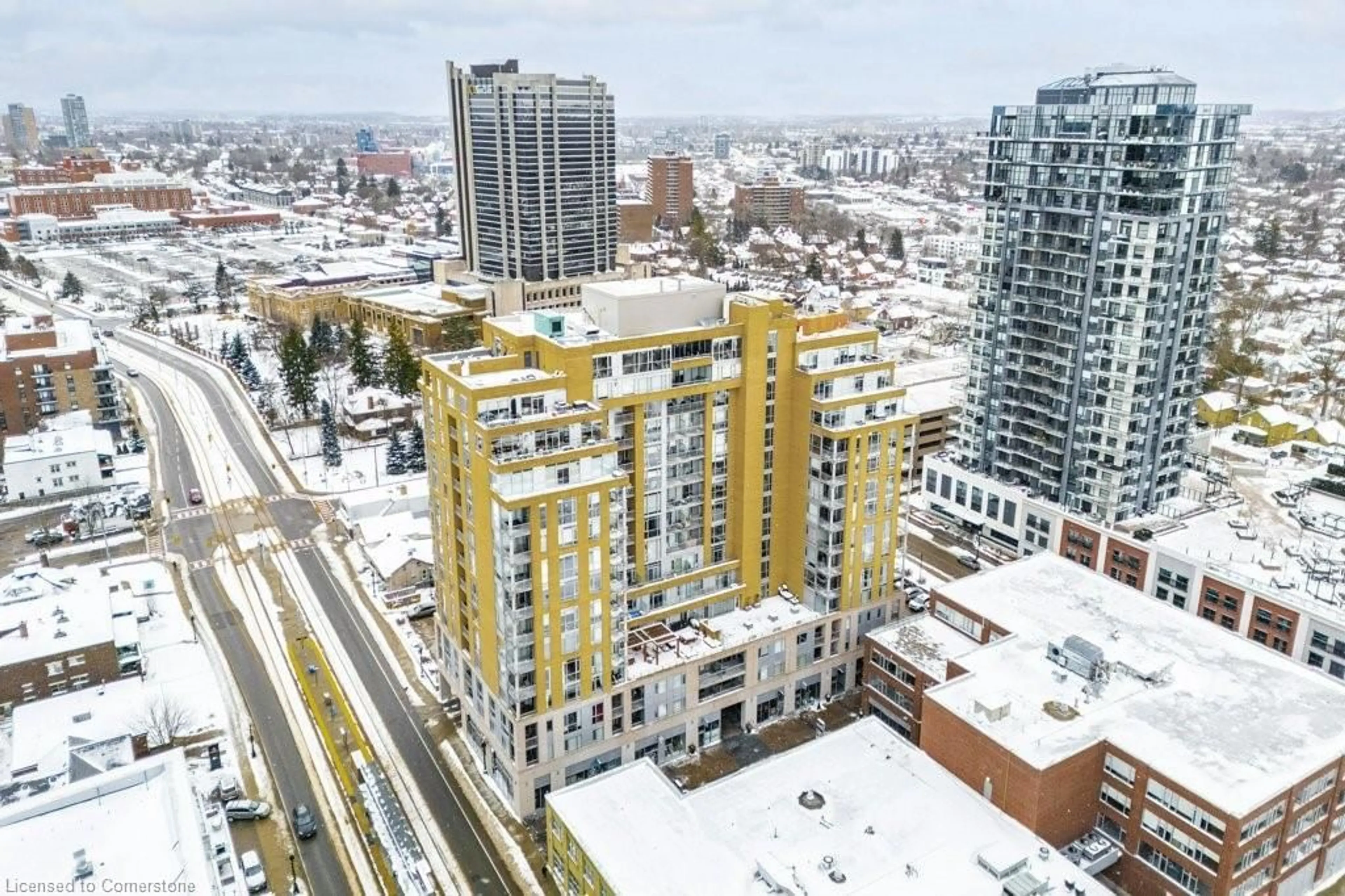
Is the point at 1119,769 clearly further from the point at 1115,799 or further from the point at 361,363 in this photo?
the point at 361,363

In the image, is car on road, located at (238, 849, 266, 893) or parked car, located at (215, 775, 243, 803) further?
parked car, located at (215, 775, 243, 803)

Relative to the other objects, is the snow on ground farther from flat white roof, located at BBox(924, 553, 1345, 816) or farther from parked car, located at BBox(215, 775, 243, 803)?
flat white roof, located at BBox(924, 553, 1345, 816)

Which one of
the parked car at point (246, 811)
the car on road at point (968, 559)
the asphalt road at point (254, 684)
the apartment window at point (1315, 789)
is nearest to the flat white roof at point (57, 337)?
the asphalt road at point (254, 684)

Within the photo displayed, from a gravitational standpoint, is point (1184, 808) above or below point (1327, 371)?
below

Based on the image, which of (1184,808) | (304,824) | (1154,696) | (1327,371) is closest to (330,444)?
(304,824)

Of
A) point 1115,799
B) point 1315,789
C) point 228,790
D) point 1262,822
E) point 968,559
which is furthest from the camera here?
point 968,559

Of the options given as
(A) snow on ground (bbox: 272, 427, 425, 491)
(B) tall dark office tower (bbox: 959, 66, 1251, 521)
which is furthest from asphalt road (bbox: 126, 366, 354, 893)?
(B) tall dark office tower (bbox: 959, 66, 1251, 521)
